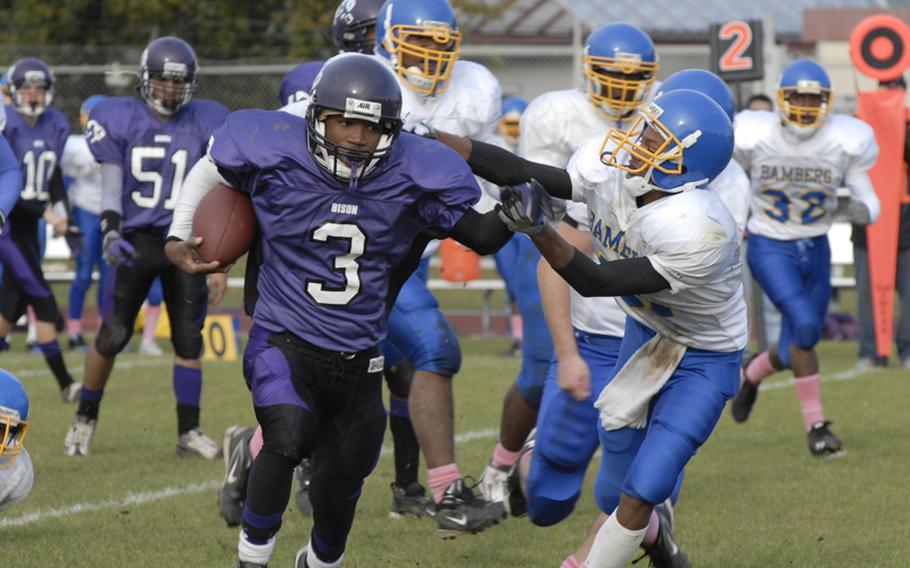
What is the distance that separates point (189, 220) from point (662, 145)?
1.34 m

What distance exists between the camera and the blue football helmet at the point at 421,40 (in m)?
5.36

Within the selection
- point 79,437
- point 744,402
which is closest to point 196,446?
point 79,437

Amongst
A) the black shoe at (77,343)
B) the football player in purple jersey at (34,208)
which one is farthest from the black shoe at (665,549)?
the black shoe at (77,343)

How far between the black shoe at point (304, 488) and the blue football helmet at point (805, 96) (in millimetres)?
3380

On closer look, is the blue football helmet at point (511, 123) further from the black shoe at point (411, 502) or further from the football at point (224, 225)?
the football at point (224, 225)

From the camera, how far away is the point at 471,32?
21391 mm

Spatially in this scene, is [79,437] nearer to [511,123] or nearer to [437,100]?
[437,100]

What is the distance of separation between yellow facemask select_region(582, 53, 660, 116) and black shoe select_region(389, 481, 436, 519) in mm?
1589

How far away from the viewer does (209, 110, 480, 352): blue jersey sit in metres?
3.94

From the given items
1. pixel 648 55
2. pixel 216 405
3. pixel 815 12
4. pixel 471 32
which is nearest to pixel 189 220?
pixel 648 55

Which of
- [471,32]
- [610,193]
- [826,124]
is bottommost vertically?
[471,32]

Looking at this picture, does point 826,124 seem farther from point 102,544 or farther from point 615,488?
point 102,544

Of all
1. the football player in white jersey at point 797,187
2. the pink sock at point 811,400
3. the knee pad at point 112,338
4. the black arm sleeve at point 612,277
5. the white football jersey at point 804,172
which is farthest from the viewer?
the white football jersey at point 804,172

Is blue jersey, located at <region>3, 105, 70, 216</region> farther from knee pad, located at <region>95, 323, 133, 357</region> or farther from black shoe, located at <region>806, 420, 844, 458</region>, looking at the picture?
black shoe, located at <region>806, 420, 844, 458</region>
